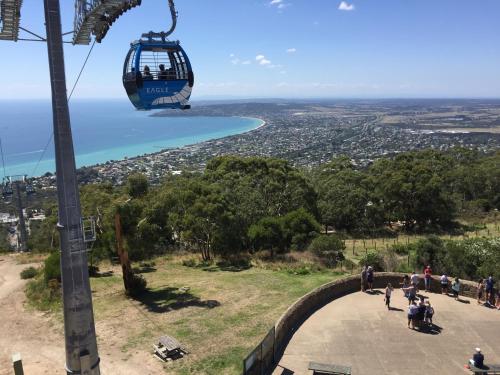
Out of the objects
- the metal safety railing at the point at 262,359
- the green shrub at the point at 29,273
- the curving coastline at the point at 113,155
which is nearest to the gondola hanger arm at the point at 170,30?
the metal safety railing at the point at 262,359

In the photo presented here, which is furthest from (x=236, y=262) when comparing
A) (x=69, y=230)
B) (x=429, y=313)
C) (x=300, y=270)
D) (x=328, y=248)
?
(x=69, y=230)

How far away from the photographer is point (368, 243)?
31.3 meters

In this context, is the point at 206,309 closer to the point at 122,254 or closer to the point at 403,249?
the point at 122,254

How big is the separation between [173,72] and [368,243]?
77.6ft

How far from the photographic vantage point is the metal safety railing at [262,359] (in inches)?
404

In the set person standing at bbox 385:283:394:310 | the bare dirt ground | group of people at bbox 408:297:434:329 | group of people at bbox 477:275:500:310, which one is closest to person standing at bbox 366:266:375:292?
person standing at bbox 385:283:394:310

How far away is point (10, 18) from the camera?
23.1ft

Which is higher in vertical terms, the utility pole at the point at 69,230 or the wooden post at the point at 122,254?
the utility pole at the point at 69,230

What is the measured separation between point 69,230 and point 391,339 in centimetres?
980

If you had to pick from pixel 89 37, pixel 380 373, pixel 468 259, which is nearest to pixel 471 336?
pixel 380 373

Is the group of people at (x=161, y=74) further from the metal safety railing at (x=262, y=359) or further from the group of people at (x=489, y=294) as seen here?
the group of people at (x=489, y=294)

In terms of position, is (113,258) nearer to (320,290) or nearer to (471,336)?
(320,290)

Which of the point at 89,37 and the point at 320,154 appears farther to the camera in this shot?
the point at 320,154

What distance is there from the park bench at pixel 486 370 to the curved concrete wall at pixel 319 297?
489cm
